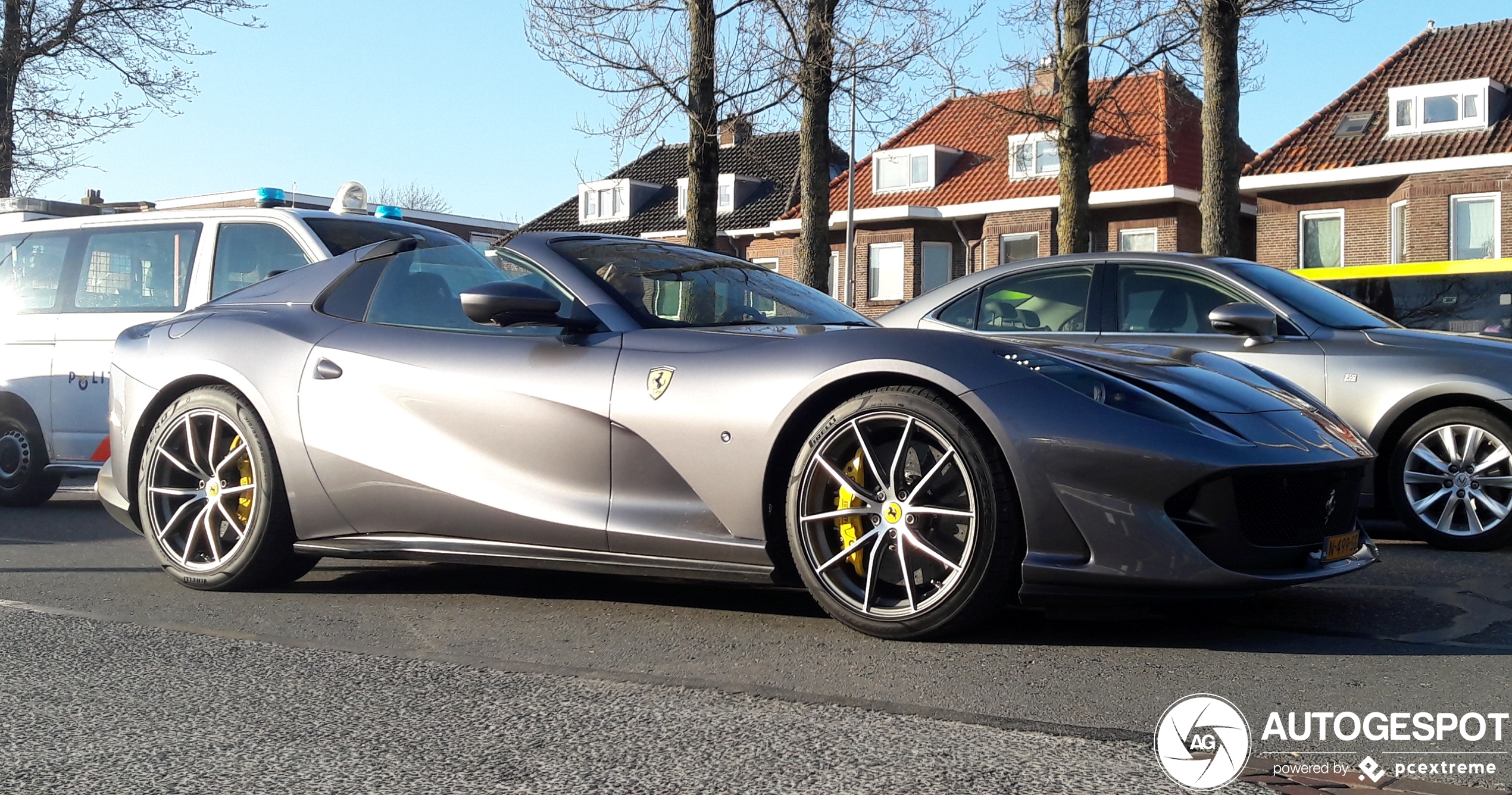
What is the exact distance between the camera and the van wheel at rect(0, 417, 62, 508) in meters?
9.10

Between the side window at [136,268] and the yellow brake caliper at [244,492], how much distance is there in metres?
3.89

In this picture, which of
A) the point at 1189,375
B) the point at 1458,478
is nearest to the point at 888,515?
the point at 1189,375

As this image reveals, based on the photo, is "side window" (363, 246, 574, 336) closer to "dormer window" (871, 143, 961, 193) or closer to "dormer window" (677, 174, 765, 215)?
"dormer window" (871, 143, 961, 193)

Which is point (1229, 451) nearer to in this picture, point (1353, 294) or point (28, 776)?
point (28, 776)

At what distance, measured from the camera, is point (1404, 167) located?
29062 mm

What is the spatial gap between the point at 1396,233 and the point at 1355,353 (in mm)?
25879

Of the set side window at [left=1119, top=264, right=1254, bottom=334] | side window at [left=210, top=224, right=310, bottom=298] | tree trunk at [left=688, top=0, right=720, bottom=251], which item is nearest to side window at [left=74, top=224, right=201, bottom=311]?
side window at [left=210, top=224, right=310, bottom=298]

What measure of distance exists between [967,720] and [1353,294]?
11.3 metres

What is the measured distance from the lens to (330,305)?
5.42m

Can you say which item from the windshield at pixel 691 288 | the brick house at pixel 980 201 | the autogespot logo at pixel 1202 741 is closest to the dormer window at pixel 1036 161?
the brick house at pixel 980 201

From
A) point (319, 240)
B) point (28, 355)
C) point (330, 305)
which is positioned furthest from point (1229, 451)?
point (28, 355)

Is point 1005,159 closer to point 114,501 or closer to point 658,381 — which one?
point 114,501

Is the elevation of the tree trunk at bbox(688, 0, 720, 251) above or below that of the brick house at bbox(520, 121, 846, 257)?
below

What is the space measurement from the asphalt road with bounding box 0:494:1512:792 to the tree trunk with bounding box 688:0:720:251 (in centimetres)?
1022
